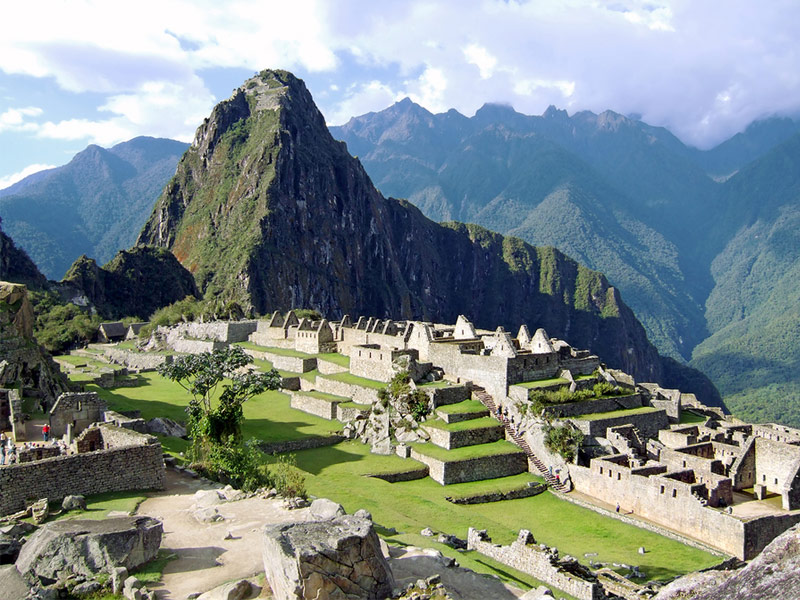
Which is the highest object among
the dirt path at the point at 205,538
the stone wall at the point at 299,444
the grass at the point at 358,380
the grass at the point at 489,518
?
the grass at the point at 358,380

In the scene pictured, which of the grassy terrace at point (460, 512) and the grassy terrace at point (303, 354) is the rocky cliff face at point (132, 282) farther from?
the grassy terrace at point (460, 512)

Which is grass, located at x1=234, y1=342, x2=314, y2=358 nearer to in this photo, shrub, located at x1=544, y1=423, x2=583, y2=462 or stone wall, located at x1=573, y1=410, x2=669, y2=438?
shrub, located at x1=544, y1=423, x2=583, y2=462

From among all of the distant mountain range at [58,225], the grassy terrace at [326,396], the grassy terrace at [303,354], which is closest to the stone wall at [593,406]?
the grassy terrace at [326,396]

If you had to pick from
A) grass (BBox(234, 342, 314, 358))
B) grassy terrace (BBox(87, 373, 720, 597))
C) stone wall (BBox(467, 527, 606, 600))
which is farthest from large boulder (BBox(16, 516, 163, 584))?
grass (BBox(234, 342, 314, 358))

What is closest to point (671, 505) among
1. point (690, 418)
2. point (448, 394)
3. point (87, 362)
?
point (448, 394)

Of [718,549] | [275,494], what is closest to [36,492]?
[275,494]

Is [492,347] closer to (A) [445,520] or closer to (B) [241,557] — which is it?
(A) [445,520]

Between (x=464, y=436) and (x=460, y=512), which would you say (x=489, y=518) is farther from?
(x=464, y=436)
